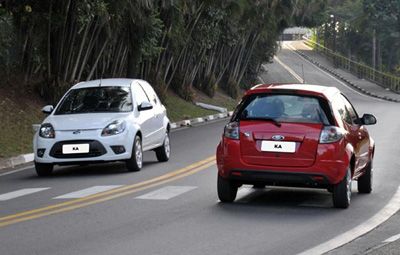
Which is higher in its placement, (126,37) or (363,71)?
(126,37)

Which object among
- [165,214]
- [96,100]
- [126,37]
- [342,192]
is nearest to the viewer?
[165,214]

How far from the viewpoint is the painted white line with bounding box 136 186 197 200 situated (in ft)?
39.2

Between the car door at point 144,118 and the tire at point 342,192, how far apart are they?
217 inches

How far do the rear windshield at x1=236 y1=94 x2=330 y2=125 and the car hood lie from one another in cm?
411

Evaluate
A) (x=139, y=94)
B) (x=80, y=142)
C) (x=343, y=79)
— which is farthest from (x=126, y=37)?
(x=343, y=79)

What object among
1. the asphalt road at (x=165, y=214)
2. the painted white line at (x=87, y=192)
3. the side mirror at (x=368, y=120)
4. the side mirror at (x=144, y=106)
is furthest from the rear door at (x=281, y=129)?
the side mirror at (x=144, y=106)

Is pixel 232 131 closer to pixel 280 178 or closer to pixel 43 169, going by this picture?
pixel 280 178

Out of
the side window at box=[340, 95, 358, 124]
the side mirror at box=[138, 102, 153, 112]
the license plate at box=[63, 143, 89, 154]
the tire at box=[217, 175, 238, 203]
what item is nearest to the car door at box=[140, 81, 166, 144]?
the side mirror at box=[138, 102, 153, 112]

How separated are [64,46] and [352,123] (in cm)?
1524

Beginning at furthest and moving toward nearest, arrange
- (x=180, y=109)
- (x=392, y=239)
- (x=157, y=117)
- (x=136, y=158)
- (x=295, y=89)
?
(x=180, y=109)
(x=157, y=117)
(x=136, y=158)
(x=295, y=89)
(x=392, y=239)

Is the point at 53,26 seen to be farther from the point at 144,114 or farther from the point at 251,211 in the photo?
the point at 251,211

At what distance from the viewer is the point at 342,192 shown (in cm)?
1097

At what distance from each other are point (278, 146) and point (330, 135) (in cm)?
68

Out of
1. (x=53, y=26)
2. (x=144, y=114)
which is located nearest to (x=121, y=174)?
(x=144, y=114)
